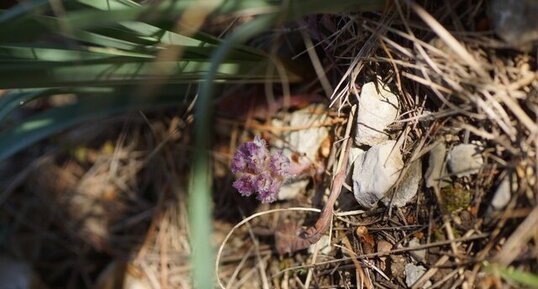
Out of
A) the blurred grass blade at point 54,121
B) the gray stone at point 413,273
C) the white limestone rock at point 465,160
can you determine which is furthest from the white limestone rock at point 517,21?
the blurred grass blade at point 54,121

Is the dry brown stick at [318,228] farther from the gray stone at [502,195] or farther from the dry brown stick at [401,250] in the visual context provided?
the gray stone at [502,195]

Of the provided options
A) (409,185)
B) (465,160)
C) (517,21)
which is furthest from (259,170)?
(517,21)

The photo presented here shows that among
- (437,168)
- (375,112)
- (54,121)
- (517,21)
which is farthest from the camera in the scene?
(54,121)

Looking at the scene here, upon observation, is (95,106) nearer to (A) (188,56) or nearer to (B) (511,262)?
(A) (188,56)

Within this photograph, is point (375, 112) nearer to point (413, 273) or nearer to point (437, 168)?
point (437, 168)

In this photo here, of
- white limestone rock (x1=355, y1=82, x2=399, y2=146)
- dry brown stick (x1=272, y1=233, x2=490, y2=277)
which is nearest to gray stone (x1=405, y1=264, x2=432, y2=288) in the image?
dry brown stick (x1=272, y1=233, x2=490, y2=277)
